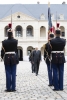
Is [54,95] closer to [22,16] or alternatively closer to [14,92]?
[14,92]

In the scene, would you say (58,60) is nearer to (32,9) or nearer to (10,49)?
(10,49)

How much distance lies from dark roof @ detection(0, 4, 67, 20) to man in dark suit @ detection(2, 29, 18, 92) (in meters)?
59.5

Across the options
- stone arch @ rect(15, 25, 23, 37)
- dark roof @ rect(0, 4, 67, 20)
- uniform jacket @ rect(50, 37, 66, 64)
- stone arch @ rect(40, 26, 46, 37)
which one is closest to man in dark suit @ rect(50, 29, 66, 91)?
uniform jacket @ rect(50, 37, 66, 64)

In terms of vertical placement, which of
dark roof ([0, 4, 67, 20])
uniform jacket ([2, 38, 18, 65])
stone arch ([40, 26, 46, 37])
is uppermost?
dark roof ([0, 4, 67, 20])

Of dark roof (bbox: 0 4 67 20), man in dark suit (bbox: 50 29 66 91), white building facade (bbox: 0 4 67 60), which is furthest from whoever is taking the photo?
dark roof (bbox: 0 4 67 20)

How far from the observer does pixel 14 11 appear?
232 feet

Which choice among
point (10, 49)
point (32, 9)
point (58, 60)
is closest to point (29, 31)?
point (32, 9)

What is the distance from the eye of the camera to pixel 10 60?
10930 mm

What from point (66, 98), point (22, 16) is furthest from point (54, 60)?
point (22, 16)

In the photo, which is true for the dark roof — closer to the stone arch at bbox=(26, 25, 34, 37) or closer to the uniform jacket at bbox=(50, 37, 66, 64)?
the stone arch at bbox=(26, 25, 34, 37)

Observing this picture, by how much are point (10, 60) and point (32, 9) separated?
6216cm

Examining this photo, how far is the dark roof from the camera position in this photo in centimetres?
Result: 7131

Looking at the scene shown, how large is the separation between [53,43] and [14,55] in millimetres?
1187

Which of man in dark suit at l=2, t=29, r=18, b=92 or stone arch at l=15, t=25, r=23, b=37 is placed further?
stone arch at l=15, t=25, r=23, b=37
